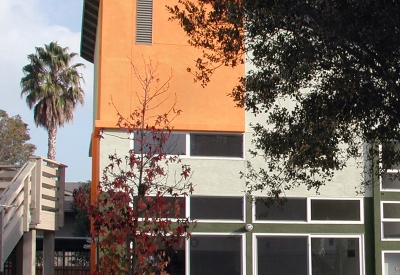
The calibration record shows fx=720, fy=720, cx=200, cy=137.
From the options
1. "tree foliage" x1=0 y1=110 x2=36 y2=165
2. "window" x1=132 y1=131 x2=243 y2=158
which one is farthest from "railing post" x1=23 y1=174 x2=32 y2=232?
"tree foliage" x1=0 y1=110 x2=36 y2=165

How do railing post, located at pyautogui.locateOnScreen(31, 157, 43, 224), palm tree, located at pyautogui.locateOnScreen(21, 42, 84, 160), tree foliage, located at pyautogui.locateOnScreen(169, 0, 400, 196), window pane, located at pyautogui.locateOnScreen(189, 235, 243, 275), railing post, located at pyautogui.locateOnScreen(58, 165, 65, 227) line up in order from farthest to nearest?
palm tree, located at pyautogui.locateOnScreen(21, 42, 84, 160) → window pane, located at pyautogui.locateOnScreen(189, 235, 243, 275) → railing post, located at pyautogui.locateOnScreen(58, 165, 65, 227) → railing post, located at pyautogui.locateOnScreen(31, 157, 43, 224) → tree foliage, located at pyautogui.locateOnScreen(169, 0, 400, 196)

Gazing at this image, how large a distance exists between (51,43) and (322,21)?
27.6m

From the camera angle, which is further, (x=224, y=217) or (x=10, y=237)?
(x=224, y=217)

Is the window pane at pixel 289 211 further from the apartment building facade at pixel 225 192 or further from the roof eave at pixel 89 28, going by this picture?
the roof eave at pixel 89 28

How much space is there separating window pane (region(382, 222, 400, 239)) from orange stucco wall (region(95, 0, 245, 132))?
14.4 feet

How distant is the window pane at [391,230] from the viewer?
18.0m

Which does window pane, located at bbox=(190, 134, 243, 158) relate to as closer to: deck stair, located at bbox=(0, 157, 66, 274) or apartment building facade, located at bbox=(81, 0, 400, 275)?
apartment building facade, located at bbox=(81, 0, 400, 275)

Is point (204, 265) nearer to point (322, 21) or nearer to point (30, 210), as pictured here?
point (30, 210)

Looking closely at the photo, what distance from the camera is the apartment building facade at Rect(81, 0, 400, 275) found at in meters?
17.4

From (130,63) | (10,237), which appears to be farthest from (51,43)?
(10,237)

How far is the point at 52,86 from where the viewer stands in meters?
35.3

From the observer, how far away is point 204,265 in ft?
56.9

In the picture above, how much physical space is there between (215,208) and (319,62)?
24.2ft

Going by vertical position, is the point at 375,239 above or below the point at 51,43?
below
